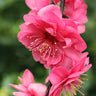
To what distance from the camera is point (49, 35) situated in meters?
1.54

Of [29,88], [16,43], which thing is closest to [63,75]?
[29,88]

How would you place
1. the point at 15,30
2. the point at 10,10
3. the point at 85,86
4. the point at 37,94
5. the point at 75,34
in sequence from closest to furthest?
the point at 75,34 → the point at 37,94 → the point at 85,86 → the point at 15,30 → the point at 10,10

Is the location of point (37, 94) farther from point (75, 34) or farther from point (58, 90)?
point (75, 34)

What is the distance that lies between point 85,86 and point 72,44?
1.08 metres

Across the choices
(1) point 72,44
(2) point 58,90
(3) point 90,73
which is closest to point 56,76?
(2) point 58,90

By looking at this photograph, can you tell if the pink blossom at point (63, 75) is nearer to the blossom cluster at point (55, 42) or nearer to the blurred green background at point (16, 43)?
the blossom cluster at point (55, 42)

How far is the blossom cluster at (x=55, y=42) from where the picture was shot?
1.40m

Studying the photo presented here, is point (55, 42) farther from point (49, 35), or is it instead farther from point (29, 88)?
point (29, 88)

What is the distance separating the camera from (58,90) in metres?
1.45

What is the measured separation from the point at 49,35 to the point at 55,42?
0.17 feet

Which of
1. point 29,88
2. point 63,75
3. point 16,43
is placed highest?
point 63,75

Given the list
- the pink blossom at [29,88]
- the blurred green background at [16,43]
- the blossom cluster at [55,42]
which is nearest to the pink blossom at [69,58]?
the blossom cluster at [55,42]

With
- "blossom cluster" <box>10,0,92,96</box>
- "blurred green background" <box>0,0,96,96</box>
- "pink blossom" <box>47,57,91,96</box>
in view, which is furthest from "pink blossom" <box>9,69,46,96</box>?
"blurred green background" <box>0,0,96,96</box>

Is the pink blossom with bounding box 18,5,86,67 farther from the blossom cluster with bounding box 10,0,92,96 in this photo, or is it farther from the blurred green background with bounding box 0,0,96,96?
the blurred green background with bounding box 0,0,96,96
